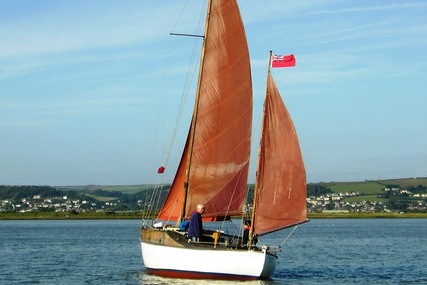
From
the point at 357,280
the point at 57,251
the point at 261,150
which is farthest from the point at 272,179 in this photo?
the point at 57,251

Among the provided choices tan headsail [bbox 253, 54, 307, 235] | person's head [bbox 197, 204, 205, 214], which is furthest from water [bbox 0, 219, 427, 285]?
person's head [bbox 197, 204, 205, 214]

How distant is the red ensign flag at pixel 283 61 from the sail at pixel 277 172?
75 cm

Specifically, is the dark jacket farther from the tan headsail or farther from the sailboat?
the tan headsail

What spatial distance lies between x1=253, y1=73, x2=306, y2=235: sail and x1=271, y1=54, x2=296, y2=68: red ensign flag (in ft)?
2.45

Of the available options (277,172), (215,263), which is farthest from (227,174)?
(215,263)

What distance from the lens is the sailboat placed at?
39281 mm

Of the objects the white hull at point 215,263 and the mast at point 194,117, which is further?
the mast at point 194,117

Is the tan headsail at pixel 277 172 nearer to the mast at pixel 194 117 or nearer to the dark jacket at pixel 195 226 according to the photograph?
the dark jacket at pixel 195 226

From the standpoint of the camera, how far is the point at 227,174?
42.2 metres

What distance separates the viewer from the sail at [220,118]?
1641 inches

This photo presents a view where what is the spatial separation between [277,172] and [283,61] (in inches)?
205

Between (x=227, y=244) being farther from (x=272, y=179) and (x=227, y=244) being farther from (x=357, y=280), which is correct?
(x=357, y=280)

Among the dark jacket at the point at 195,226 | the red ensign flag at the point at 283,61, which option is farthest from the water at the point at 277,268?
the red ensign flag at the point at 283,61

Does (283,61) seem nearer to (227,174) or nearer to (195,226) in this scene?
(227,174)
